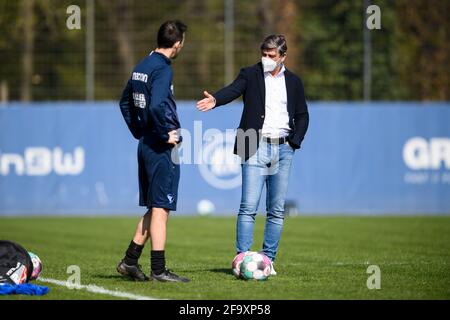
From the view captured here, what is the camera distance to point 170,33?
865 cm

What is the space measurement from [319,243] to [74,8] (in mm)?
11196

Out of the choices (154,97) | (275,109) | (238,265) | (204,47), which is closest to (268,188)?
(275,109)

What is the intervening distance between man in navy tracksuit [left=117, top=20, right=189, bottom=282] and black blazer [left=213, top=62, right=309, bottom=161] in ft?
2.54

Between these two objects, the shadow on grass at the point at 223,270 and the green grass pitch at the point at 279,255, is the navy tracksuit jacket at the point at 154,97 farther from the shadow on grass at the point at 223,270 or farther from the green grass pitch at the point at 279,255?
the shadow on grass at the point at 223,270

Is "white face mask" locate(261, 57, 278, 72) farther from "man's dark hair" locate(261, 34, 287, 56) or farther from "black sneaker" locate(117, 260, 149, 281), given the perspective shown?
"black sneaker" locate(117, 260, 149, 281)

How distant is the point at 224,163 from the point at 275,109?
410 inches

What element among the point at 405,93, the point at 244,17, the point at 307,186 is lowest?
the point at 307,186

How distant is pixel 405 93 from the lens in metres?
23.3

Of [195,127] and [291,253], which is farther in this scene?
[195,127]

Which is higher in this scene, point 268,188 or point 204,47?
point 204,47

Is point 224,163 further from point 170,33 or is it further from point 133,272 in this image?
point 170,33

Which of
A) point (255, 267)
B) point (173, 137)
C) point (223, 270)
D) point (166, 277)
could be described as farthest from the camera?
point (223, 270)
